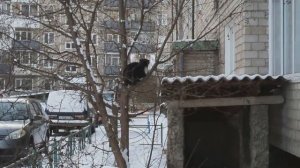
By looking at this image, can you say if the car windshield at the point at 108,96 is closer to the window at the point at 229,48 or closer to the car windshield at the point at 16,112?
the car windshield at the point at 16,112

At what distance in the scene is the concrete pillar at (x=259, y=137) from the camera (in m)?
7.97

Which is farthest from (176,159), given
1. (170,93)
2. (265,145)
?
(170,93)

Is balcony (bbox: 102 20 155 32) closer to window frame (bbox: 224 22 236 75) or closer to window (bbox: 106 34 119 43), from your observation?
window (bbox: 106 34 119 43)

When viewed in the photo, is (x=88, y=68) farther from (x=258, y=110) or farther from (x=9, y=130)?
(x=9, y=130)

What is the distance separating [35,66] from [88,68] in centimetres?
57

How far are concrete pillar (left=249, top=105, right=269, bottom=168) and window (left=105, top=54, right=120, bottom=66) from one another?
2759 mm

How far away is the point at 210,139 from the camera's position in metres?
11.7

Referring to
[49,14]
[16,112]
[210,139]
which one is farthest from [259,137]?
[16,112]

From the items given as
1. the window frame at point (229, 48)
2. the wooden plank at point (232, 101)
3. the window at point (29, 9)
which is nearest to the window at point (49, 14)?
the window at point (29, 9)

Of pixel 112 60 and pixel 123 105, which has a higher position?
pixel 112 60

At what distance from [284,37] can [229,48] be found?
3.89m

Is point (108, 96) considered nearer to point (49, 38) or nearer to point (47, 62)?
point (47, 62)

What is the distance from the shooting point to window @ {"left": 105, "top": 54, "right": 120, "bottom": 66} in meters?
5.75

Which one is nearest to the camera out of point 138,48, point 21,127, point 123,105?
point 123,105
